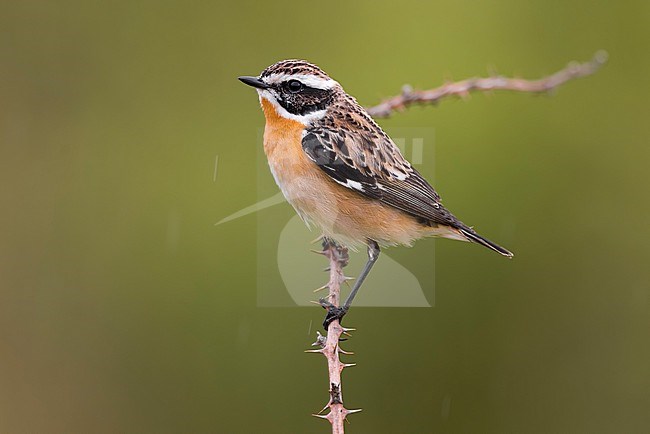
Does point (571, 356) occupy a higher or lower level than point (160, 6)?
lower

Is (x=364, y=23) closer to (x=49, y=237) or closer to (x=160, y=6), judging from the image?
(x=160, y=6)

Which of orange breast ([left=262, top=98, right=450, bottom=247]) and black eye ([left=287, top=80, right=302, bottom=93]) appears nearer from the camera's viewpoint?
black eye ([left=287, top=80, right=302, bottom=93])

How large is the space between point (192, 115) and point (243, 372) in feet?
6.16

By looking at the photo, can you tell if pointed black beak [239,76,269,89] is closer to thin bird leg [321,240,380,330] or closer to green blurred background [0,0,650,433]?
thin bird leg [321,240,380,330]

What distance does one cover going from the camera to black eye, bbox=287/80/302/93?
470 centimetres

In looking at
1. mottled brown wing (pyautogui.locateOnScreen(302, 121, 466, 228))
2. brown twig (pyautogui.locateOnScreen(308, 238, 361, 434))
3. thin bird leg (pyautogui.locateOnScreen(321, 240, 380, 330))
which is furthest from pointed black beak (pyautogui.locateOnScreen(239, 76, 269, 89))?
thin bird leg (pyautogui.locateOnScreen(321, 240, 380, 330))

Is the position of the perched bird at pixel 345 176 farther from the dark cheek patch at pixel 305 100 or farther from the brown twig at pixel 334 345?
the brown twig at pixel 334 345

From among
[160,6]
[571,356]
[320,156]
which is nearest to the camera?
[320,156]

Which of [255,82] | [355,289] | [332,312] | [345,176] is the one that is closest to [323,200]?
[345,176]

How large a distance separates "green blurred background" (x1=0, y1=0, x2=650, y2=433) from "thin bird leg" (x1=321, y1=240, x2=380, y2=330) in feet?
4.49

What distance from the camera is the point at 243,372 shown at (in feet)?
22.7

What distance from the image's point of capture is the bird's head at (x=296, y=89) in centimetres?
467

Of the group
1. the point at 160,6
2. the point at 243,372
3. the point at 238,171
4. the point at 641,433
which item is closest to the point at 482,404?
the point at 641,433

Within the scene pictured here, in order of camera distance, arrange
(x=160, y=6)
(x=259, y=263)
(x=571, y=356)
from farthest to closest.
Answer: (x=160, y=6), (x=571, y=356), (x=259, y=263)
